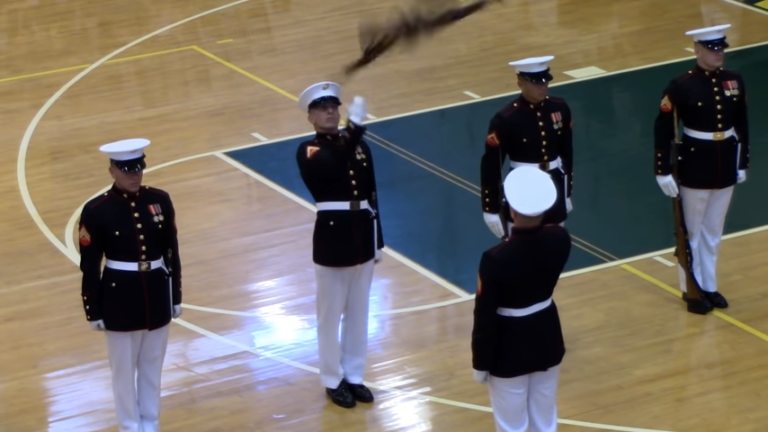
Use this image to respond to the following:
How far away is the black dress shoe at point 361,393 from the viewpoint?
6234 millimetres

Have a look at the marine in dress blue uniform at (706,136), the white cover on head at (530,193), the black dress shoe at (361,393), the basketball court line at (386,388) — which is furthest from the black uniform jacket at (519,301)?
the marine in dress blue uniform at (706,136)

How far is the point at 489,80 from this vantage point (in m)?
12.2

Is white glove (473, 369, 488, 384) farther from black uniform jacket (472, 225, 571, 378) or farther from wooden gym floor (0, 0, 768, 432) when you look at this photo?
wooden gym floor (0, 0, 768, 432)

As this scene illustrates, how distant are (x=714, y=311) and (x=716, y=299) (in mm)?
76

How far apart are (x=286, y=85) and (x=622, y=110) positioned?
358cm

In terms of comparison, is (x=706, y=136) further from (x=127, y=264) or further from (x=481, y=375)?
(x=127, y=264)

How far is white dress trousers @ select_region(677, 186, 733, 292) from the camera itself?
6.96m

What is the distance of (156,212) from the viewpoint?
18.0 ft

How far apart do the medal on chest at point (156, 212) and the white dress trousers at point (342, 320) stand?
3.13 feet

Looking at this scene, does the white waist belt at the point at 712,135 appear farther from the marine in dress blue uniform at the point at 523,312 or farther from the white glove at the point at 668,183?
the marine in dress blue uniform at the point at 523,312

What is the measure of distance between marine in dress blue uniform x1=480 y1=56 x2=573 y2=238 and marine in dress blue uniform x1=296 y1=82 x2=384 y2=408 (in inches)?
28.6

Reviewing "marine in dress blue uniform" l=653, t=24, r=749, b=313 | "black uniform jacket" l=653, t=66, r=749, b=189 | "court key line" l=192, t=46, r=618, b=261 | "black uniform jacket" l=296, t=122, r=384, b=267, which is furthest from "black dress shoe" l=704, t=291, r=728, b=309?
"black uniform jacket" l=296, t=122, r=384, b=267

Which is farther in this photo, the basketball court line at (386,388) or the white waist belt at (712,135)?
the white waist belt at (712,135)

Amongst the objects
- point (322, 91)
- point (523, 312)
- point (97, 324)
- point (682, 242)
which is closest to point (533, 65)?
point (322, 91)
